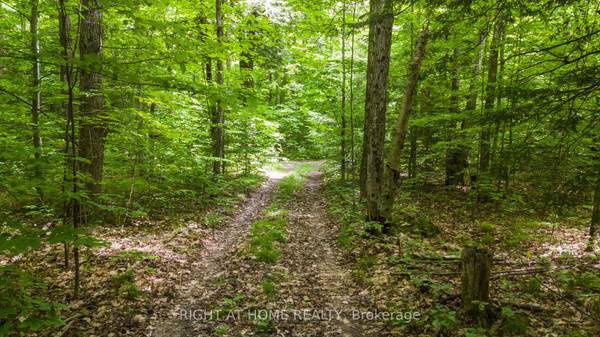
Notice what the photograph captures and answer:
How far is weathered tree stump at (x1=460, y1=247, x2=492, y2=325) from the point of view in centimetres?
475

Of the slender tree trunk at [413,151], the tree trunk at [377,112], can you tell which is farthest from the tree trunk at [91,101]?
the slender tree trunk at [413,151]

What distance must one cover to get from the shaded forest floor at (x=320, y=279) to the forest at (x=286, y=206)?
0.14ft

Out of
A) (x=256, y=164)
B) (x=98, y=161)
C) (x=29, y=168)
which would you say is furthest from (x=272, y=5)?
(x=29, y=168)

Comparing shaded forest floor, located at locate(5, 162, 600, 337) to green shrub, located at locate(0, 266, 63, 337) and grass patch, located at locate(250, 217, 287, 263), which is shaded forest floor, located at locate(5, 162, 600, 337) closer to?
grass patch, located at locate(250, 217, 287, 263)

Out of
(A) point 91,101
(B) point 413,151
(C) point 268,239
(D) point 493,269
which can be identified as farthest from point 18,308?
(B) point 413,151

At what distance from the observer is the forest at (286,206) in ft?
14.9

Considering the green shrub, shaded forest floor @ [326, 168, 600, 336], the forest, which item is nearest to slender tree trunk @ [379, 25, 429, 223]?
the forest

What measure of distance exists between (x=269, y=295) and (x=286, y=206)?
742 centimetres

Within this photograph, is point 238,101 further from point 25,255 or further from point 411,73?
point 25,255

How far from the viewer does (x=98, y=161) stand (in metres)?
8.45

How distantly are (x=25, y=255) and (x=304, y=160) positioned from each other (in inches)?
1065

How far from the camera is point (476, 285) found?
483 cm

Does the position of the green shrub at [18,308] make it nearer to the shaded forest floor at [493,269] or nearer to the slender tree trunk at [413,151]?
the shaded forest floor at [493,269]

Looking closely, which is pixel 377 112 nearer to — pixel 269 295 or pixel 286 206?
pixel 269 295
